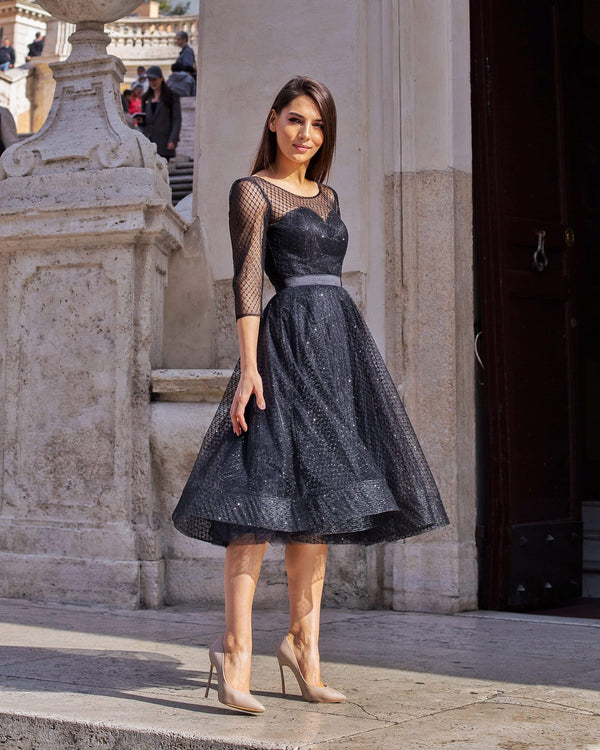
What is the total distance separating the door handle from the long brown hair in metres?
2.29

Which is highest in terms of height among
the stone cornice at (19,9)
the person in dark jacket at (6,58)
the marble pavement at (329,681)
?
the stone cornice at (19,9)

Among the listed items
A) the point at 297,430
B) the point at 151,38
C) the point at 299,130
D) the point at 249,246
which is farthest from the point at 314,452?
the point at 151,38

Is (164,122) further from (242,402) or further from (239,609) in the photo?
(239,609)

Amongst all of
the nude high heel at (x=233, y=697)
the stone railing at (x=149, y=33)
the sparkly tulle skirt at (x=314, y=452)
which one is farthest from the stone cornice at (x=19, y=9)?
the nude high heel at (x=233, y=697)

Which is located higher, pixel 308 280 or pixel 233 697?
pixel 308 280

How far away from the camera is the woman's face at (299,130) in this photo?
3.48m

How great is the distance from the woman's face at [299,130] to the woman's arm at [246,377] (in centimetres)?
54

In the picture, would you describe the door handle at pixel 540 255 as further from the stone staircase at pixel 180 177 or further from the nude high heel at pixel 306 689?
the stone staircase at pixel 180 177

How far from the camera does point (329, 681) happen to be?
3633 mm

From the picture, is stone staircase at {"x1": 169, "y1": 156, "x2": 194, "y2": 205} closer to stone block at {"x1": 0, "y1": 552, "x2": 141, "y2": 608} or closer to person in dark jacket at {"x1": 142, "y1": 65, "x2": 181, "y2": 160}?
person in dark jacket at {"x1": 142, "y1": 65, "x2": 181, "y2": 160}

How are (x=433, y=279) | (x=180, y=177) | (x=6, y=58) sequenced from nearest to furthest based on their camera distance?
(x=433, y=279), (x=180, y=177), (x=6, y=58)

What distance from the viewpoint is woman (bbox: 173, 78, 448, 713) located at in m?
3.20

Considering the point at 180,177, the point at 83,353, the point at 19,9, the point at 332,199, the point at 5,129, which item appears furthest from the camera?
the point at 19,9

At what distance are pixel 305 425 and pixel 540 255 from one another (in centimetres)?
283
